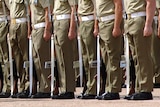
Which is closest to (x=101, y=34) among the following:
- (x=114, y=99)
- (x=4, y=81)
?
(x=114, y=99)

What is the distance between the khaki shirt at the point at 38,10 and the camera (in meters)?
11.6

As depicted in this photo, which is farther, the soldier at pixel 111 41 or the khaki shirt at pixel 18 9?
the khaki shirt at pixel 18 9

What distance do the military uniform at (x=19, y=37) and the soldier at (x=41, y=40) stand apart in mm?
337

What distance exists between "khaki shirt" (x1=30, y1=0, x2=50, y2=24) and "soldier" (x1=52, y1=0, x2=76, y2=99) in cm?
28

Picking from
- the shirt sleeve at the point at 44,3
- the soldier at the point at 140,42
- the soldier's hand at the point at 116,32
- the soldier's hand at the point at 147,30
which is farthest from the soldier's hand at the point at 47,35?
the soldier's hand at the point at 147,30

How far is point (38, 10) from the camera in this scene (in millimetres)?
11695

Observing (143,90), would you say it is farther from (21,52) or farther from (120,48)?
(21,52)

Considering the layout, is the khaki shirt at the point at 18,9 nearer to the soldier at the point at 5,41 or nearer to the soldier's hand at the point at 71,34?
the soldier at the point at 5,41

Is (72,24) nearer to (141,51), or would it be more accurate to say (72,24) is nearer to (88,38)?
(88,38)

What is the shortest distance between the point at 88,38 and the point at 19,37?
1.70 metres

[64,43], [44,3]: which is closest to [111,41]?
[64,43]

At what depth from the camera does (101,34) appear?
1061 cm

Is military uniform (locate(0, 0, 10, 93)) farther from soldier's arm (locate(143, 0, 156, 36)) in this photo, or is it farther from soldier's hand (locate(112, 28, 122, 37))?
soldier's arm (locate(143, 0, 156, 36))

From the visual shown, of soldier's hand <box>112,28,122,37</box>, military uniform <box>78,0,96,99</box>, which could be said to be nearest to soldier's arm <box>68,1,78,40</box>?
military uniform <box>78,0,96,99</box>
